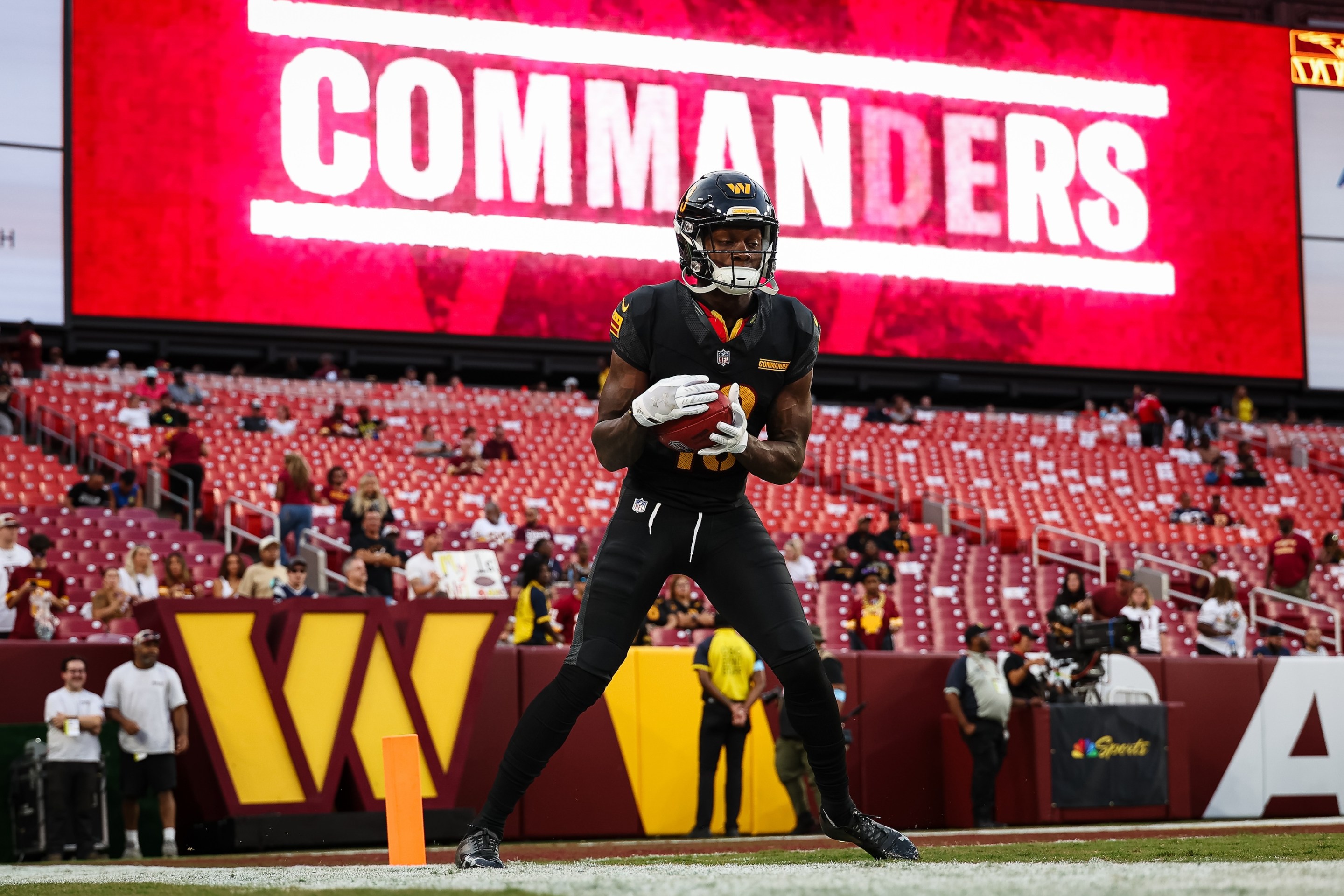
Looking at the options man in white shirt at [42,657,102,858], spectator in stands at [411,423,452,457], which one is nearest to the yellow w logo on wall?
man in white shirt at [42,657,102,858]

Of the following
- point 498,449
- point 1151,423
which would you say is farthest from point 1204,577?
point 498,449

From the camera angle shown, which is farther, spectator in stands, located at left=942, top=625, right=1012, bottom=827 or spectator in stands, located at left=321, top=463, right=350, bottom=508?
spectator in stands, located at left=321, top=463, right=350, bottom=508

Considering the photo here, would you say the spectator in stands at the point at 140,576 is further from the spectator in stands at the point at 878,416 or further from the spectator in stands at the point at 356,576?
the spectator in stands at the point at 878,416

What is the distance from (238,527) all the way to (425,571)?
15.1 feet

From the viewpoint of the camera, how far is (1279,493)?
87.5 feet

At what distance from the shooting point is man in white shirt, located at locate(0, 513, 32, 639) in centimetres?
1280

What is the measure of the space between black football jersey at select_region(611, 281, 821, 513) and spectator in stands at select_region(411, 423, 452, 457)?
16816mm

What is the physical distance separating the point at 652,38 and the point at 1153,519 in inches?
451

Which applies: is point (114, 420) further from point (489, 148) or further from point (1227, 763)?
point (1227, 763)

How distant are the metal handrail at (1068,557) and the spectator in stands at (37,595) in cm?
1196

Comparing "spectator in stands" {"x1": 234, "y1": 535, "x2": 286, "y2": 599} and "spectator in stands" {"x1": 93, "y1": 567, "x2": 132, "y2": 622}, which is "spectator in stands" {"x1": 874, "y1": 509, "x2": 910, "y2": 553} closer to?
"spectator in stands" {"x1": 234, "y1": 535, "x2": 286, "y2": 599}

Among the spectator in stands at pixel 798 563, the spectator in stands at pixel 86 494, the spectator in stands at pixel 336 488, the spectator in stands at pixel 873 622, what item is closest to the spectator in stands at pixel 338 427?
the spectator in stands at pixel 336 488

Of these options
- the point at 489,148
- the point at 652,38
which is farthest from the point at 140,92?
the point at 652,38

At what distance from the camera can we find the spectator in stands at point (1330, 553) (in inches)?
879
